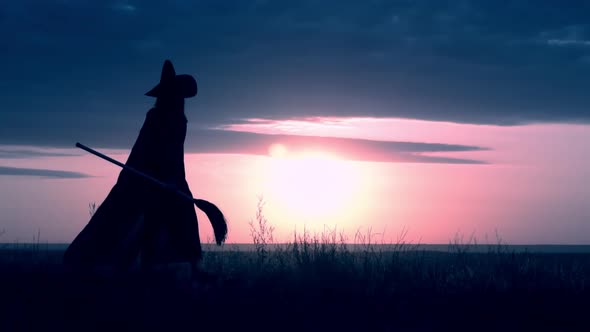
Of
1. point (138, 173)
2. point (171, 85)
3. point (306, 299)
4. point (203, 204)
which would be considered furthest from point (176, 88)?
point (306, 299)

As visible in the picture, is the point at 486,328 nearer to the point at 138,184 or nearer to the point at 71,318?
the point at 71,318

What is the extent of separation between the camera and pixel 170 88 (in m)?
8.77

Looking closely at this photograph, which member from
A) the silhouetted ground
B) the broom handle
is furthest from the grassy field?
the broom handle

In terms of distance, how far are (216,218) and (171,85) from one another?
1.95 m

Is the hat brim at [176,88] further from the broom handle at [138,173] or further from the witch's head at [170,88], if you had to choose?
the broom handle at [138,173]

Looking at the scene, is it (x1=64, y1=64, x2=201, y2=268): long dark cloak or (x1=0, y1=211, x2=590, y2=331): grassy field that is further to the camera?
(x1=64, y1=64, x2=201, y2=268): long dark cloak

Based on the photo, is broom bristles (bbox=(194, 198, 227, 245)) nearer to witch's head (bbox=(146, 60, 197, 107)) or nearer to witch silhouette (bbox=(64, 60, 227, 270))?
witch silhouette (bbox=(64, 60, 227, 270))

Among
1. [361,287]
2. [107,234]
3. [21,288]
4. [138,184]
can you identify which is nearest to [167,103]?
[138,184]

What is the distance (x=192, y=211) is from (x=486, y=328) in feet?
14.2

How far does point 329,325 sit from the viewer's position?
21.1 ft

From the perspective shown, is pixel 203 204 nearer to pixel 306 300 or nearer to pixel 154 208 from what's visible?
pixel 154 208

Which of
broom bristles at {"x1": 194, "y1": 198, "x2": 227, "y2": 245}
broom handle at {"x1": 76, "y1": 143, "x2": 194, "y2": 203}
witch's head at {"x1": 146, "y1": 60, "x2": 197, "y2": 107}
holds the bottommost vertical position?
broom bristles at {"x1": 194, "y1": 198, "x2": 227, "y2": 245}

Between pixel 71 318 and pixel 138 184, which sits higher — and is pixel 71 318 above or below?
below

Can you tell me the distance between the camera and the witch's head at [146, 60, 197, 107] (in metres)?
8.76
